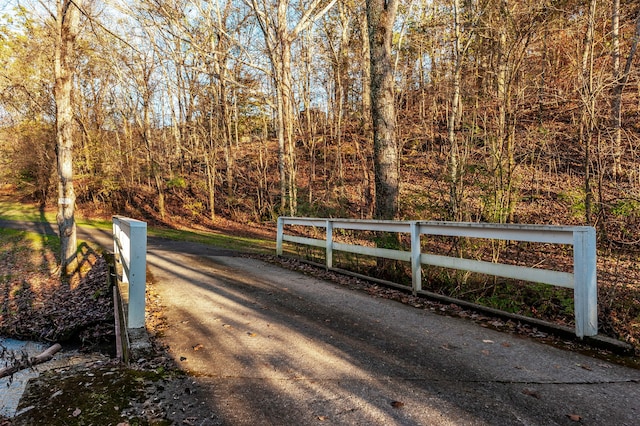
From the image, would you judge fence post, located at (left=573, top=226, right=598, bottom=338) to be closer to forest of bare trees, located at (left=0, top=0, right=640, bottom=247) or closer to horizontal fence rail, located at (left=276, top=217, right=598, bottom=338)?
horizontal fence rail, located at (left=276, top=217, right=598, bottom=338)

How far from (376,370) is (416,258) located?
9.05 feet

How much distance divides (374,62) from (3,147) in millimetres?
27702

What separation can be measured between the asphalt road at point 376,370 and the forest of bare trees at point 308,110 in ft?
11.1

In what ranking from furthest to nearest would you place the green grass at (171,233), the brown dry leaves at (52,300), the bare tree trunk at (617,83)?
1. the green grass at (171,233)
2. the brown dry leaves at (52,300)
3. the bare tree trunk at (617,83)

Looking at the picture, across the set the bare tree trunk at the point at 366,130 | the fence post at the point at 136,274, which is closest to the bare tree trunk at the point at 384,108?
the fence post at the point at 136,274

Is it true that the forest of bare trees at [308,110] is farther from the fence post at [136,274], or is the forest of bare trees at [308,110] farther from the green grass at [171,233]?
the fence post at [136,274]

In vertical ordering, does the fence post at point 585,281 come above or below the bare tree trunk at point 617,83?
below

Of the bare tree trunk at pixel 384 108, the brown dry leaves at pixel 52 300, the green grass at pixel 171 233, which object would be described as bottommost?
the brown dry leaves at pixel 52 300

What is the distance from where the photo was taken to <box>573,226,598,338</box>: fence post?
367cm

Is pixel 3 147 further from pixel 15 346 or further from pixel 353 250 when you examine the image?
pixel 353 250

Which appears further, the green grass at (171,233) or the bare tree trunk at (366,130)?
the bare tree trunk at (366,130)

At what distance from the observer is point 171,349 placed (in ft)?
12.5

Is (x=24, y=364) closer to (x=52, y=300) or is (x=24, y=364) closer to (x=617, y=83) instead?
(x=52, y=300)

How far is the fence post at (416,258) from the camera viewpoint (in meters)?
5.70
